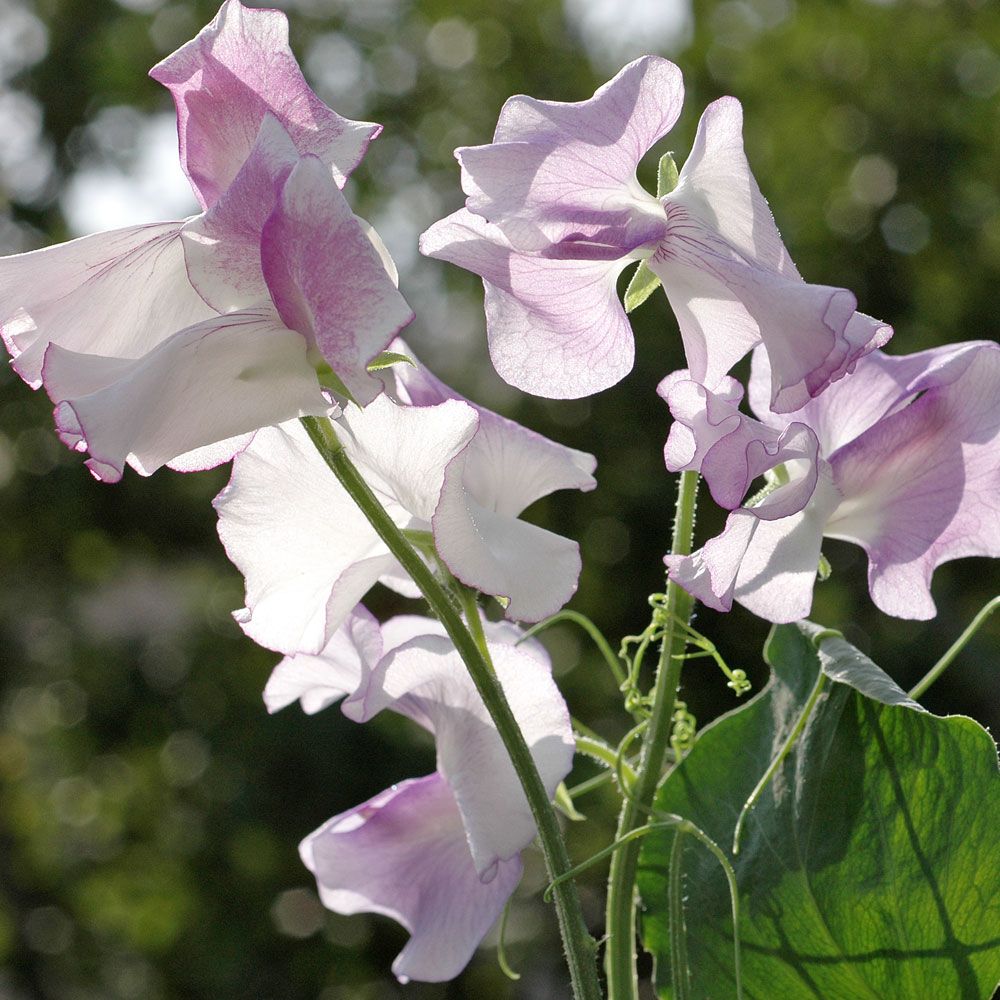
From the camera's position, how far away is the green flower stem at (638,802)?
334mm

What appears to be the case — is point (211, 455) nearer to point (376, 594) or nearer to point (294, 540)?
point (294, 540)

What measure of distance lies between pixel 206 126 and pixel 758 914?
0.24 m

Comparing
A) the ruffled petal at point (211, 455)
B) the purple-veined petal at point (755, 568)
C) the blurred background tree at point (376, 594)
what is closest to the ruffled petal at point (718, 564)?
the purple-veined petal at point (755, 568)

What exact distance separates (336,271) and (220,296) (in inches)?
1.5

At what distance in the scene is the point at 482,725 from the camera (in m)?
0.35

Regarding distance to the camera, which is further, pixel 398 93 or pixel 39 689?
pixel 398 93

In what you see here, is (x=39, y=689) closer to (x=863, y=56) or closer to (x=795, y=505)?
(x=863, y=56)

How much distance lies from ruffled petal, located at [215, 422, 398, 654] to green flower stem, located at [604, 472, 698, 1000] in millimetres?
75

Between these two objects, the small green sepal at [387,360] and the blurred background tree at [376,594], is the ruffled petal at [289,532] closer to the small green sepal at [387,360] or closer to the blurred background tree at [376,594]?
the small green sepal at [387,360]

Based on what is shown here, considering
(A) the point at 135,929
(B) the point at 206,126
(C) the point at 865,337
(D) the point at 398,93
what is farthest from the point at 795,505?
(D) the point at 398,93

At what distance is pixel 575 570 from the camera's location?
315 mm

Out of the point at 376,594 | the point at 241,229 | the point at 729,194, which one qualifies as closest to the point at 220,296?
the point at 241,229

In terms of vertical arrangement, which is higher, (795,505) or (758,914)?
(795,505)

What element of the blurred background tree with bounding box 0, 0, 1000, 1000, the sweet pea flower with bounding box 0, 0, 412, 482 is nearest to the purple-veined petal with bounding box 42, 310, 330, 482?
the sweet pea flower with bounding box 0, 0, 412, 482
